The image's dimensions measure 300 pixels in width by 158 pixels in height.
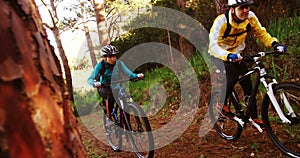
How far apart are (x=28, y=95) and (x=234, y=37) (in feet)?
11.6

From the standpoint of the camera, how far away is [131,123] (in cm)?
478

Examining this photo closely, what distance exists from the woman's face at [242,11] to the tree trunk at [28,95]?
9.82ft

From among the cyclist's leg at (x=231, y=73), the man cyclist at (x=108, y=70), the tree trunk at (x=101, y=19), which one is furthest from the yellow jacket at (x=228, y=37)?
the tree trunk at (x=101, y=19)

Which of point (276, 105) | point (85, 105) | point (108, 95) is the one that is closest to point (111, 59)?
point (108, 95)

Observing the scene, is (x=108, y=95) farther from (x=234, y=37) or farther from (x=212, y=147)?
(x=234, y=37)

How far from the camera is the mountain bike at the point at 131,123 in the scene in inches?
174

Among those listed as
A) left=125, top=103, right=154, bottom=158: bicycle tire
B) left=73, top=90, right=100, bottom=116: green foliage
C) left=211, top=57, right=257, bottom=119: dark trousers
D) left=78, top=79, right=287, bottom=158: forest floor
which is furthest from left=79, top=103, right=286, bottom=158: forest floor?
left=73, top=90, right=100, bottom=116: green foliage

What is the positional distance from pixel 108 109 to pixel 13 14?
14.8 ft

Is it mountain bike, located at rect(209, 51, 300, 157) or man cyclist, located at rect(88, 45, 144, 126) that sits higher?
man cyclist, located at rect(88, 45, 144, 126)

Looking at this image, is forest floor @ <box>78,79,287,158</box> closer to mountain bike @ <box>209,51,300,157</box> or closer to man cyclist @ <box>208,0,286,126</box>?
mountain bike @ <box>209,51,300,157</box>

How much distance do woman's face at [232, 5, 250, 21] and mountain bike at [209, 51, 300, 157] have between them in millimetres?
546

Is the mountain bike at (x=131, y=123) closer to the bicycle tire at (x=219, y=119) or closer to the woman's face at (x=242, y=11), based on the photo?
the bicycle tire at (x=219, y=119)

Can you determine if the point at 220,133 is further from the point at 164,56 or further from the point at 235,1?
the point at 164,56

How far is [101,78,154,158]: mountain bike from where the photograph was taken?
4414 mm
